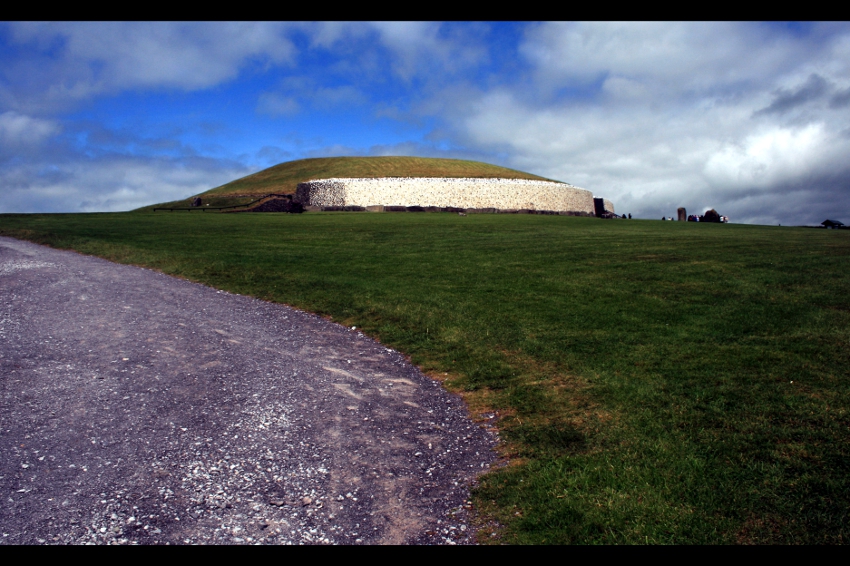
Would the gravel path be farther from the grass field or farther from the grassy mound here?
the grassy mound

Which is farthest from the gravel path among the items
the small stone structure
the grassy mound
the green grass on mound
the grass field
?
the green grass on mound

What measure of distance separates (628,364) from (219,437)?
666 centimetres

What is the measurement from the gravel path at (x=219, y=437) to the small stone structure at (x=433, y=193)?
58.4 meters

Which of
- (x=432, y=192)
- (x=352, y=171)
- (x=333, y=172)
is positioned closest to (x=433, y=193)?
(x=432, y=192)

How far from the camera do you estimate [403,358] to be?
416 inches

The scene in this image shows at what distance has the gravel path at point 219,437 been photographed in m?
5.12

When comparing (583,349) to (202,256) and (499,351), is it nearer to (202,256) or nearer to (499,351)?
(499,351)

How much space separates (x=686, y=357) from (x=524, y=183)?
66.4 m

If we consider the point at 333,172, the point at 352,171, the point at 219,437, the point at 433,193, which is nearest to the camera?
the point at 219,437

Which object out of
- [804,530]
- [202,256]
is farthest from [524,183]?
[804,530]

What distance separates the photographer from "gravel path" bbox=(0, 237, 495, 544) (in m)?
5.12

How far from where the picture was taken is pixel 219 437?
680 centimetres

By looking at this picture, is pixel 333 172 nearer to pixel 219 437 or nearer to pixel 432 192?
pixel 432 192
